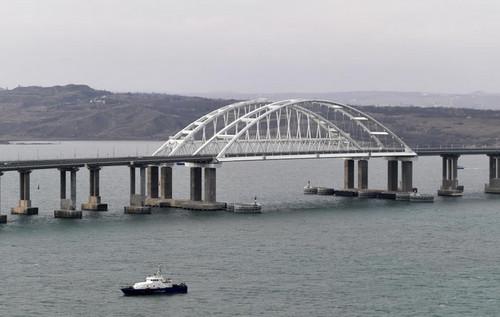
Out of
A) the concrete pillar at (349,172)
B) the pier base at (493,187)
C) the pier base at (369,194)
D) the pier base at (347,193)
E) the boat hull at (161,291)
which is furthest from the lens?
the pier base at (493,187)

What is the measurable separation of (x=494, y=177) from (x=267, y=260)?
246ft

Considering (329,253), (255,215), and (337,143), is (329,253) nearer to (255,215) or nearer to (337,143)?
(255,215)

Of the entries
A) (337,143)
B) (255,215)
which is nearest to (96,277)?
(255,215)

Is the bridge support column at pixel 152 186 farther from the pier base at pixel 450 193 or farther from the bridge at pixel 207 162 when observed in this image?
the pier base at pixel 450 193

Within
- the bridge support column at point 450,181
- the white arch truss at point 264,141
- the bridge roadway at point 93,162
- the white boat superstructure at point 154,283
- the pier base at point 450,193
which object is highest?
the white arch truss at point 264,141

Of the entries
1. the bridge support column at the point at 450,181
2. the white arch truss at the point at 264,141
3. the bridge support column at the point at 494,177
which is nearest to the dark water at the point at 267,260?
the white arch truss at the point at 264,141

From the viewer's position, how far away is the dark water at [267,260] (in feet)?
201

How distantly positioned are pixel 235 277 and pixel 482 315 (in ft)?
52.6

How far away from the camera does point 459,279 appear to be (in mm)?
69562

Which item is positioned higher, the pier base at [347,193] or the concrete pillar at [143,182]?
the concrete pillar at [143,182]

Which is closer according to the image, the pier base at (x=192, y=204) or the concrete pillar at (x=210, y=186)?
the pier base at (x=192, y=204)

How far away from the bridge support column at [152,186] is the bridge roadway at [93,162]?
5.09 ft

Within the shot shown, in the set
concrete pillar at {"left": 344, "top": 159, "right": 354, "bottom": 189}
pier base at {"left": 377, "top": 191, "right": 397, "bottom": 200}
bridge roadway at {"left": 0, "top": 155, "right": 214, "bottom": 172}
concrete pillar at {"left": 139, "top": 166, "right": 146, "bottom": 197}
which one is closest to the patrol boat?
bridge roadway at {"left": 0, "top": 155, "right": 214, "bottom": 172}

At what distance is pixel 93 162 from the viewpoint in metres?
105
